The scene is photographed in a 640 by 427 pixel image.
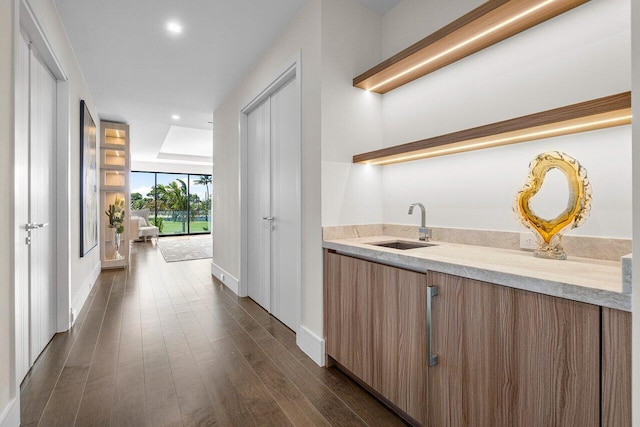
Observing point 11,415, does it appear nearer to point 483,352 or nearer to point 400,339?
point 400,339

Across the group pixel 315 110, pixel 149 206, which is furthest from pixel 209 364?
pixel 149 206

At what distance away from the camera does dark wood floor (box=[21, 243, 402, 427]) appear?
5.19ft

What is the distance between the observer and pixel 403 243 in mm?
2080

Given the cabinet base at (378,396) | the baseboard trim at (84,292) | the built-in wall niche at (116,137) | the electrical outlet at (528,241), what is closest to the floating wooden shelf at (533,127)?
the electrical outlet at (528,241)

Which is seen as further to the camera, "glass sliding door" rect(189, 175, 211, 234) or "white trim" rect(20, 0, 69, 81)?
"glass sliding door" rect(189, 175, 211, 234)

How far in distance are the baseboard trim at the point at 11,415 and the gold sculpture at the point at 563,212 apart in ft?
8.32

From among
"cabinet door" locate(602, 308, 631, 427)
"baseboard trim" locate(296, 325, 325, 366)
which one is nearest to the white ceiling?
"cabinet door" locate(602, 308, 631, 427)

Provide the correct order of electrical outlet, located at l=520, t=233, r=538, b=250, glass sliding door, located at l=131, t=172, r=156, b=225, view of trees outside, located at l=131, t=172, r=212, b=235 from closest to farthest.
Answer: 1. electrical outlet, located at l=520, t=233, r=538, b=250
2. glass sliding door, located at l=131, t=172, r=156, b=225
3. view of trees outside, located at l=131, t=172, r=212, b=235

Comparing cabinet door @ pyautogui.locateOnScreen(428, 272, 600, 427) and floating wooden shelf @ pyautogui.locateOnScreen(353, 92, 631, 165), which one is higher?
floating wooden shelf @ pyautogui.locateOnScreen(353, 92, 631, 165)

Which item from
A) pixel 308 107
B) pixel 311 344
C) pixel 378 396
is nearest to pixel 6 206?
pixel 308 107

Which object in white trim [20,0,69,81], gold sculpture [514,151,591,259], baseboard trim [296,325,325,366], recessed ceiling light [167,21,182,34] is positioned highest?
recessed ceiling light [167,21,182,34]

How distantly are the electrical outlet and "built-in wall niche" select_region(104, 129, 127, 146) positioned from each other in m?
6.23

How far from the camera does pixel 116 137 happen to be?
5621 mm

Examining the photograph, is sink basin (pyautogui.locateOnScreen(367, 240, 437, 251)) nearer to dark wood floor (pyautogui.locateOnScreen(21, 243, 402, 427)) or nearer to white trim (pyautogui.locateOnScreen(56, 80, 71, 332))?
Answer: dark wood floor (pyautogui.locateOnScreen(21, 243, 402, 427))
